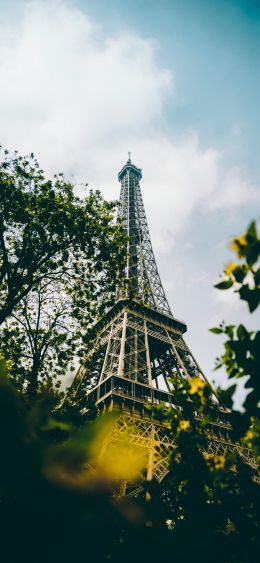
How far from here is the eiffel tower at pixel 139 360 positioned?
17.5m

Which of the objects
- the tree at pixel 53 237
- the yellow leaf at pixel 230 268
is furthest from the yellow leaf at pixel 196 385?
the tree at pixel 53 237

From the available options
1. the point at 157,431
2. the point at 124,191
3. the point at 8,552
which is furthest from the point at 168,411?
the point at 124,191

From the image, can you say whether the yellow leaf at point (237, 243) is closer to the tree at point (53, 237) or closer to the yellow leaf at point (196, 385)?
the yellow leaf at point (196, 385)

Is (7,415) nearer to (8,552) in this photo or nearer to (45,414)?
(45,414)

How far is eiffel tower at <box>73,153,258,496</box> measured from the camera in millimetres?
17531

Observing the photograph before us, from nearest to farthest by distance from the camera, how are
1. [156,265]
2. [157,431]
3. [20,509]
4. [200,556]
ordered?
[20,509] < [200,556] < [157,431] < [156,265]

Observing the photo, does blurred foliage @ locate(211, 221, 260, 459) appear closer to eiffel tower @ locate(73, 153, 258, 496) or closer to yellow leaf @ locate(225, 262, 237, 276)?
yellow leaf @ locate(225, 262, 237, 276)

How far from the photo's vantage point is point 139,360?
26469 mm

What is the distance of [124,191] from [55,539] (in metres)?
53.0

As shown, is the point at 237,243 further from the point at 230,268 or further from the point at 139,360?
the point at 139,360

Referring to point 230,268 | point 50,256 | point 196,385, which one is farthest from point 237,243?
point 50,256

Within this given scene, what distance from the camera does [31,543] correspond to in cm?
181

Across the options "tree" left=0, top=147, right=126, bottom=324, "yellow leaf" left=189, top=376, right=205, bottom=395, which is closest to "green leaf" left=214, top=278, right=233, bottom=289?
"yellow leaf" left=189, top=376, right=205, bottom=395

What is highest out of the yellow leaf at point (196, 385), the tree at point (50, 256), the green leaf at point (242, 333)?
the tree at point (50, 256)
